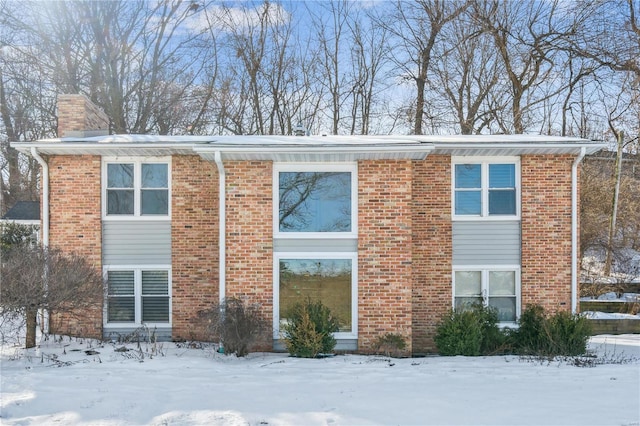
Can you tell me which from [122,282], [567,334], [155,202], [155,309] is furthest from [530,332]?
[122,282]

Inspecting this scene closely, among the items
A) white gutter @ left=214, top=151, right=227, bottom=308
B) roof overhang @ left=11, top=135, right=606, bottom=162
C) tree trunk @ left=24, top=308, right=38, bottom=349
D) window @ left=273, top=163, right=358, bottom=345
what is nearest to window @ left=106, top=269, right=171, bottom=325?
tree trunk @ left=24, top=308, right=38, bottom=349

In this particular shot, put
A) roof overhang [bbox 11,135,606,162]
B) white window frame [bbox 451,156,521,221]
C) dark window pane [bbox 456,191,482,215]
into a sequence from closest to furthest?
roof overhang [bbox 11,135,606,162] < white window frame [bbox 451,156,521,221] < dark window pane [bbox 456,191,482,215]

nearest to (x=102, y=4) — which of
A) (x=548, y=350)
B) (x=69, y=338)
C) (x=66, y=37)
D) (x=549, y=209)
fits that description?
(x=66, y=37)

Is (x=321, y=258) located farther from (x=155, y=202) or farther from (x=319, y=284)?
(x=155, y=202)

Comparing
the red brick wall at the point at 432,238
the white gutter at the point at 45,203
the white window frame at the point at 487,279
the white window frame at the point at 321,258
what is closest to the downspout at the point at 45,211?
the white gutter at the point at 45,203

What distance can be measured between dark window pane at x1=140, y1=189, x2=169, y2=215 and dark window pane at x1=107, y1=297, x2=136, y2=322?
209 cm

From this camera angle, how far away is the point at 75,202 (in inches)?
395

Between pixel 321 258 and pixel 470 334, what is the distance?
3418 mm

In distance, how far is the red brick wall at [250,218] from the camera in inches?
356

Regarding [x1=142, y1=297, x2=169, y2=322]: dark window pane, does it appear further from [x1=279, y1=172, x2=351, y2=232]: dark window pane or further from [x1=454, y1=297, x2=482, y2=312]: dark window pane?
[x1=454, y1=297, x2=482, y2=312]: dark window pane

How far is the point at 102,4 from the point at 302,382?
23.9 metres

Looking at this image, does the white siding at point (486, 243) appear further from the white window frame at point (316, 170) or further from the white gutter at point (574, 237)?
the white window frame at point (316, 170)

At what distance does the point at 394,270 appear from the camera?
8984mm

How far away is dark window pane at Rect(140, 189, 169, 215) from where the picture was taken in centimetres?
1016
